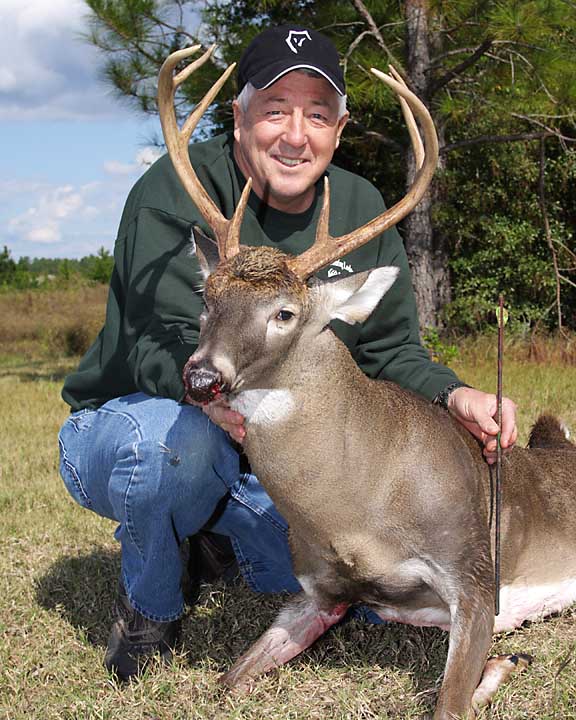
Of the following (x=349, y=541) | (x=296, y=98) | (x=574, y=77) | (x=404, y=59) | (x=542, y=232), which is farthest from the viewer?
(x=542, y=232)

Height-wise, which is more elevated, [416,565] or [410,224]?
[410,224]

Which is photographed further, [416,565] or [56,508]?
[56,508]

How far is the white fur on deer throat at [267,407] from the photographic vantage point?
2805mm

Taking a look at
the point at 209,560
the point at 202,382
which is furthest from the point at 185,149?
the point at 209,560

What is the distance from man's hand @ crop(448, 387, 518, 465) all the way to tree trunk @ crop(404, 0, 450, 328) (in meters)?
6.33

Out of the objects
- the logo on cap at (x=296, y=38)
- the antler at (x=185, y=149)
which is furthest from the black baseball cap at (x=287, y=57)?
the antler at (x=185, y=149)

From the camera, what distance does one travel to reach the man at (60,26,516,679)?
Answer: 319 cm

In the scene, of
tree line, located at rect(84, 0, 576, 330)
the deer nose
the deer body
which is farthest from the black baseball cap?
tree line, located at rect(84, 0, 576, 330)

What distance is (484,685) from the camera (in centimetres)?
291

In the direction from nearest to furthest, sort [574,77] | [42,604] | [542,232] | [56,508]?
[42,604], [56,508], [574,77], [542,232]

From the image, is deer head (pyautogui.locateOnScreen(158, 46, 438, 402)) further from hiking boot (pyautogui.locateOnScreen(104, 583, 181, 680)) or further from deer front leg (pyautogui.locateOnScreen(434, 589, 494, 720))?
hiking boot (pyautogui.locateOnScreen(104, 583, 181, 680))

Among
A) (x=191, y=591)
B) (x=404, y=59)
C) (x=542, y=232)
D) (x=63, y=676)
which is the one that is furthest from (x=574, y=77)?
(x=63, y=676)

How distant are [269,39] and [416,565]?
6.76ft

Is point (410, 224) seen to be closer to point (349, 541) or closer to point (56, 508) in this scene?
point (56, 508)
